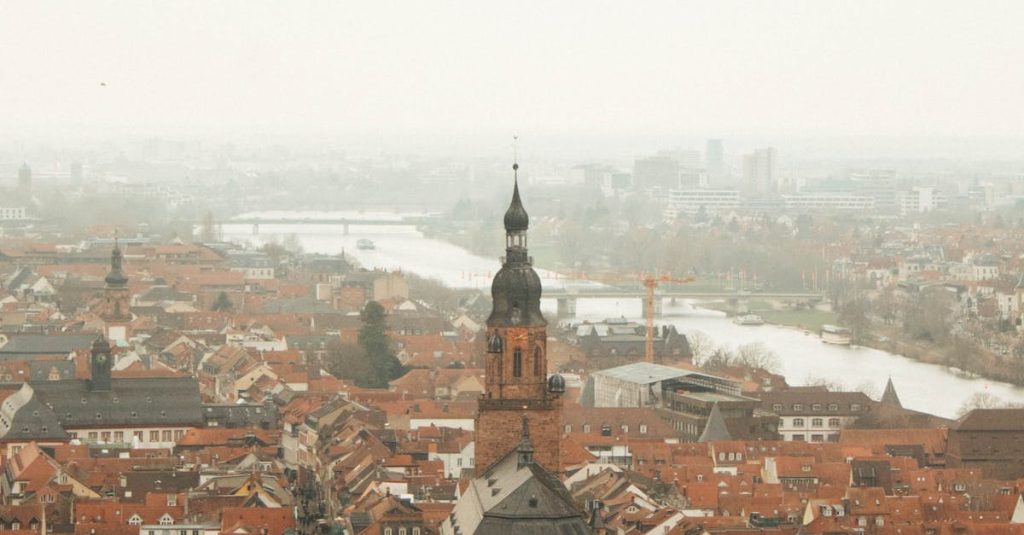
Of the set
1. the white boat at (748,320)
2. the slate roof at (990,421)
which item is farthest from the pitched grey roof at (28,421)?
the white boat at (748,320)

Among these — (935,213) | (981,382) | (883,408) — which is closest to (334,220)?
(935,213)

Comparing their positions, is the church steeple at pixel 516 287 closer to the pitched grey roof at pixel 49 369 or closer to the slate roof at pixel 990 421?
the slate roof at pixel 990 421

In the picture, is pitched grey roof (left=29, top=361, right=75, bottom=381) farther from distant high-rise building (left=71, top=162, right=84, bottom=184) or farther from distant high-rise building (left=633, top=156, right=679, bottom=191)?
distant high-rise building (left=633, top=156, right=679, bottom=191)

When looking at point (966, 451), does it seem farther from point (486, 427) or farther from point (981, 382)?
point (981, 382)

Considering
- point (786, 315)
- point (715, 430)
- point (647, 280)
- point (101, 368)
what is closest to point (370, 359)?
point (101, 368)

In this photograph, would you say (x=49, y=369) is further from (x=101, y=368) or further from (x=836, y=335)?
(x=836, y=335)

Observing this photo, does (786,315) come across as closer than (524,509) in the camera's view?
No
